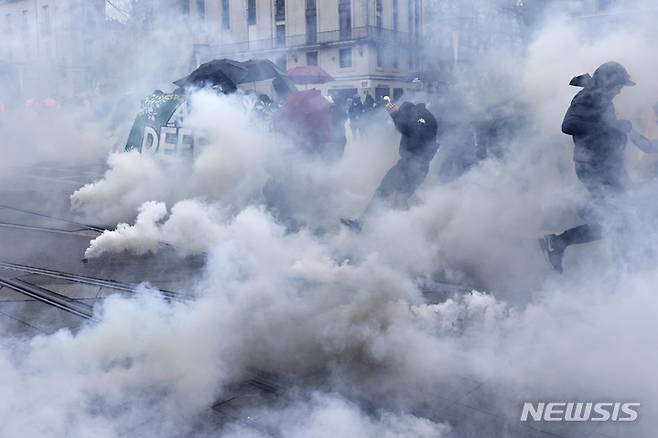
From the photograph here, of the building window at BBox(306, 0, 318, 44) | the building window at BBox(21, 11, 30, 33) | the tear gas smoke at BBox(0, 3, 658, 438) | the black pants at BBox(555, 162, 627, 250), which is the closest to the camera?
the tear gas smoke at BBox(0, 3, 658, 438)

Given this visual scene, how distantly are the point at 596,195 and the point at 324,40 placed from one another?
6509 mm

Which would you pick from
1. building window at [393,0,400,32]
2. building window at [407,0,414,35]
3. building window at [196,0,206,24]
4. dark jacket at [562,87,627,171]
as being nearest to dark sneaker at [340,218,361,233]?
dark jacket at [562,87,627,171]

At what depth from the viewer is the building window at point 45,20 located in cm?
856

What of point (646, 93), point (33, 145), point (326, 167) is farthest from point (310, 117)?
point (33, 145)

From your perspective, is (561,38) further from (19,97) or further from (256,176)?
(19,97)

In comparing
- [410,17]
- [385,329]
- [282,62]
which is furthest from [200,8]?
[385,329]

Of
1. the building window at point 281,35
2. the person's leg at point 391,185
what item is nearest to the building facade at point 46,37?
the building window at point 281,35

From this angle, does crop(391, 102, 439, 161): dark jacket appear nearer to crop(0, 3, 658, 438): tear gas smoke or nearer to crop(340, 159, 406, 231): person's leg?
crop(340, 159, 406, 231): person's leg

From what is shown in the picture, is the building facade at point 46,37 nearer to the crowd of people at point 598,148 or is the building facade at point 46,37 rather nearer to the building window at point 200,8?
the building window at point 200,8

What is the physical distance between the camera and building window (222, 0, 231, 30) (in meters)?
11.2

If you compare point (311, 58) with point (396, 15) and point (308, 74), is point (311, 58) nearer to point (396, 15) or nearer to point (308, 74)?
point (308, 74)

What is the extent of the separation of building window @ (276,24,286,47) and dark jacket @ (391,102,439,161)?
15.1 ft

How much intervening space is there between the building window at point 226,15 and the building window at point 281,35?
819 millimetres

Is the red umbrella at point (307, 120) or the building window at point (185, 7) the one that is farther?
the building window at point (185, 7)
